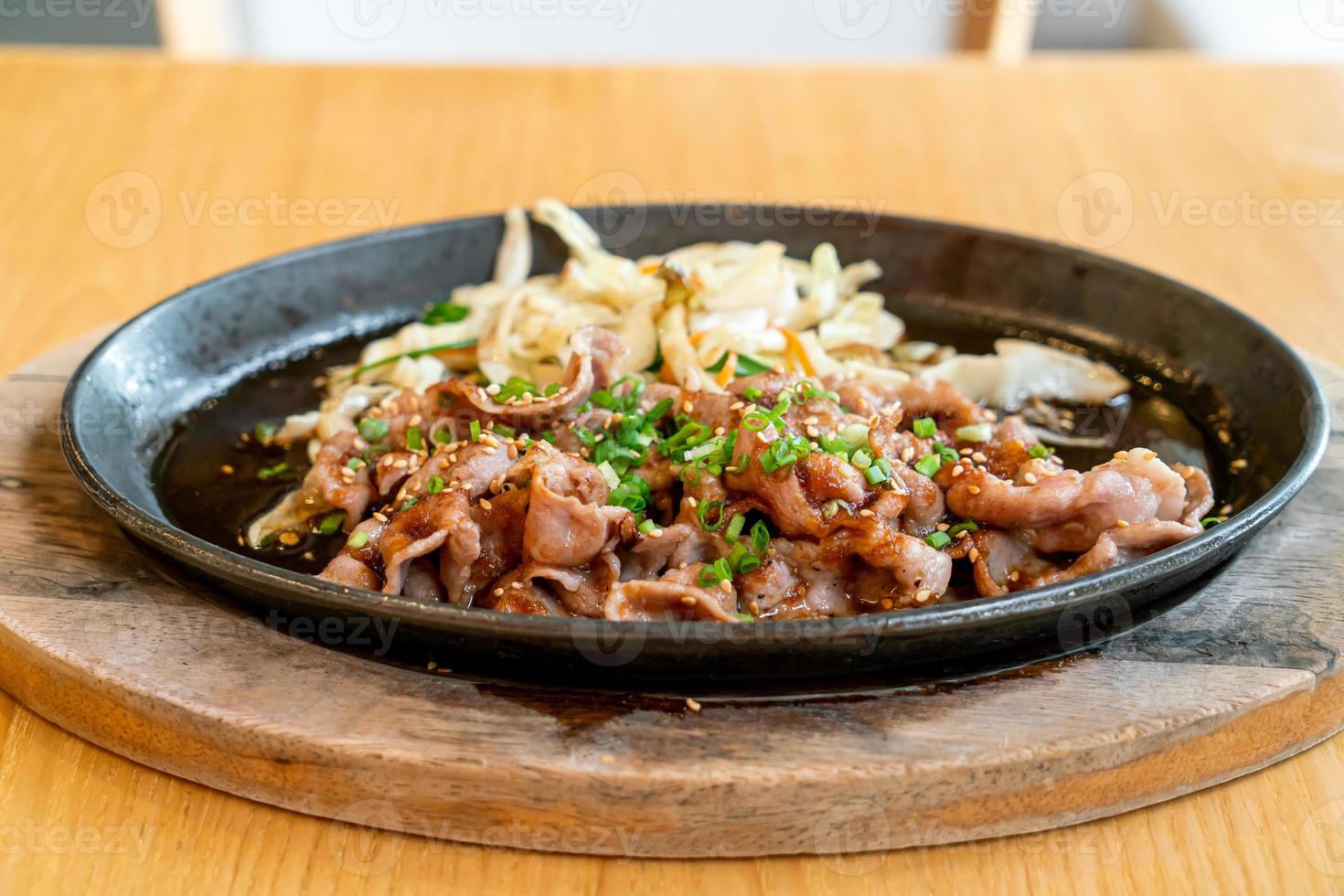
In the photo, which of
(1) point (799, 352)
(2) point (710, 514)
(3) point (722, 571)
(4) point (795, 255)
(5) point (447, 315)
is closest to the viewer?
(3) point (722, 571)

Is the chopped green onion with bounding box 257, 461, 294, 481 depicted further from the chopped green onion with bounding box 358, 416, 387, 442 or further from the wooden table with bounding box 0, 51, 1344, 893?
the wooden table with bounding box 0, 51, 1344, 893

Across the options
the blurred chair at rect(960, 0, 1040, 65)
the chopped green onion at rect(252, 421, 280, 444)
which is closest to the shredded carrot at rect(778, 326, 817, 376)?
the chopped green onion at rect(252, 421, 280, 444)

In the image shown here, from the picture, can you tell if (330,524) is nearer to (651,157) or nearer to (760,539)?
(760,539)

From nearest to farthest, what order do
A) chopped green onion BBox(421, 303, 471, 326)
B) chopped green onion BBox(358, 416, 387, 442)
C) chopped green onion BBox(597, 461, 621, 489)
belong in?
chopped green onion BBox(597, 461, 621, 489) → chopped green onion BBox(358, 416, 387, 442) → chopped green onion BBox(421, 303, 471, 326)

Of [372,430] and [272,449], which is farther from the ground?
[372,430]

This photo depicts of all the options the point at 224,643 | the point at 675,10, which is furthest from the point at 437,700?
the point at 675,10

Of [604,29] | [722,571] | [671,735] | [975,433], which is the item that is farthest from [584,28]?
[671,735]

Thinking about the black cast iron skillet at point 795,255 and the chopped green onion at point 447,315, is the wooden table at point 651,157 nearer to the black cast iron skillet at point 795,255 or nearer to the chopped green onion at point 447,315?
the black cast iron skillet at point 795,255
